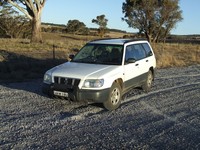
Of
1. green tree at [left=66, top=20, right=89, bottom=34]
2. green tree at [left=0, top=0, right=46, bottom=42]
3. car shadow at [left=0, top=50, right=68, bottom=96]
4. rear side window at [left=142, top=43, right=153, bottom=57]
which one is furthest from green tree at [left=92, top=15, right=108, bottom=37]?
rear side window at [left=142, top=43, right=153, bottom=57]

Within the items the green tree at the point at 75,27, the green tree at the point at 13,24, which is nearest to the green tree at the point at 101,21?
the green tree at the point at 75,27

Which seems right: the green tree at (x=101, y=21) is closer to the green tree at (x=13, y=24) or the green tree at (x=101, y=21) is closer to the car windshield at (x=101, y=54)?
the green tree at (x=13, y=24)

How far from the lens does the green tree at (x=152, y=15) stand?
4416cm

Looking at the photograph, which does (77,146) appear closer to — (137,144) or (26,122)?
(137,144)

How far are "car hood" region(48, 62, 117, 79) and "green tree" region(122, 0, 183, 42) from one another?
36.1 m

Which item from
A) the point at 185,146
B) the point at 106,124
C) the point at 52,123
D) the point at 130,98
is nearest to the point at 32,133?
the point at 52,123

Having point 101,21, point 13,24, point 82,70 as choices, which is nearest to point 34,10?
point 13,24

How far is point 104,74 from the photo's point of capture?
26.4 feet

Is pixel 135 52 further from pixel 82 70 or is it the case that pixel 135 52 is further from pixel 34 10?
pixel 34 10

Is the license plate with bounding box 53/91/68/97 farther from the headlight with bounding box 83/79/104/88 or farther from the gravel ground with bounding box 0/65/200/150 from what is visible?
the headlight with bounding box 83/79/104/88

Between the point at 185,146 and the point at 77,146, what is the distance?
189 centimetres

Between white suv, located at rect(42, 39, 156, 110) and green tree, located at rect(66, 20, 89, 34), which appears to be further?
green tree, located at rect(66, 20, 89, 34)

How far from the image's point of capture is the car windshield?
9070 millimetres

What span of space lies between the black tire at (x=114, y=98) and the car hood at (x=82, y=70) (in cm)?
47
